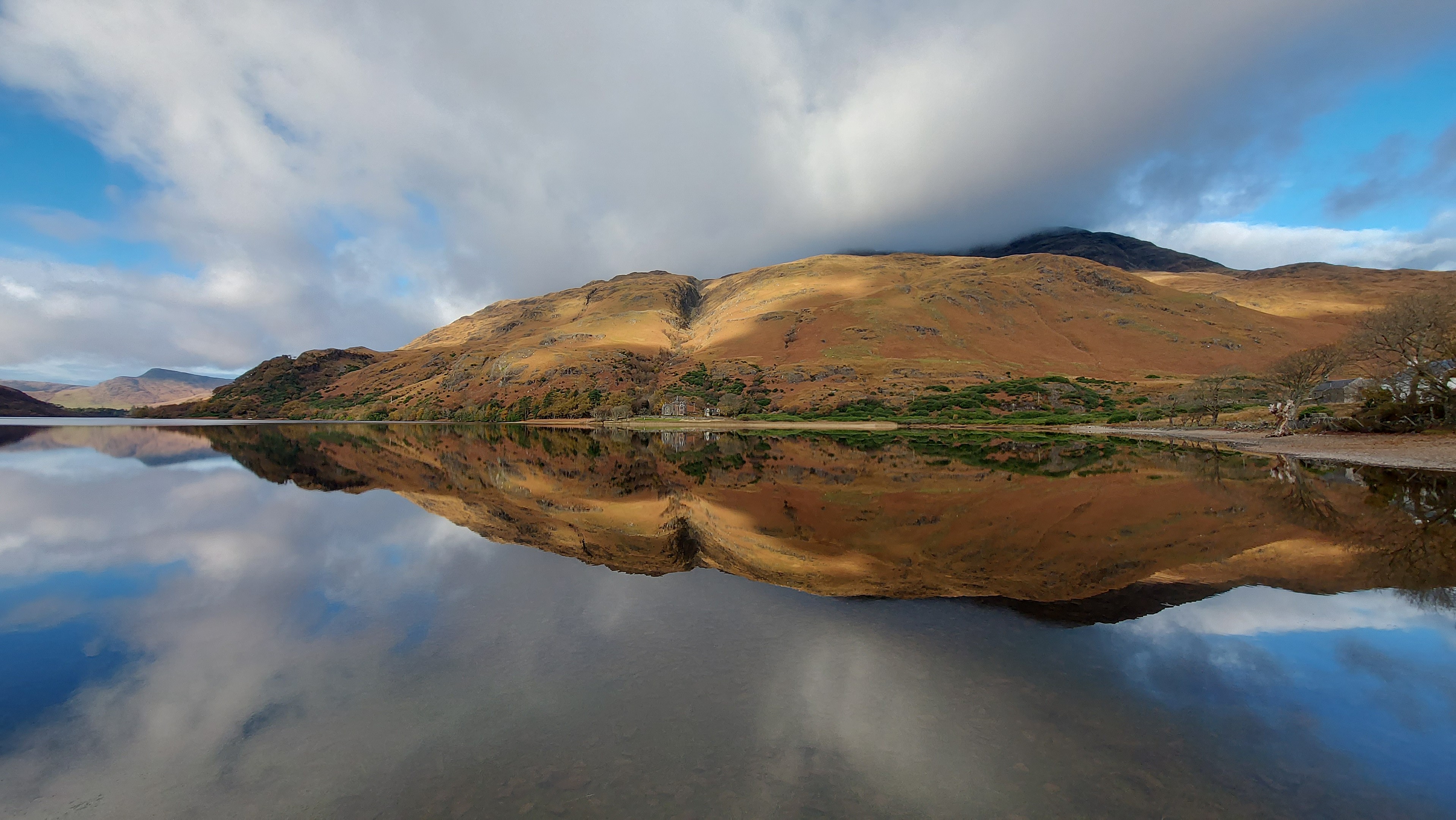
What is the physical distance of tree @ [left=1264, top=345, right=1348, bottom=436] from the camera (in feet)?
121

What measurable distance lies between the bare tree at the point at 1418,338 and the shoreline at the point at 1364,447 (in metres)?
2.69

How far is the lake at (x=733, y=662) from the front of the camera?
434 cm

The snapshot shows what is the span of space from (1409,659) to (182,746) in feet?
43.9

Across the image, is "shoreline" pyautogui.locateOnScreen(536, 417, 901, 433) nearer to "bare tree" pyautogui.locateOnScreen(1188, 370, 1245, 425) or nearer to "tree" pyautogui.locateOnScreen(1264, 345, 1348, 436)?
"bare tree" pyautogui.locateOnScreen(1188, 370, 1245, 425)

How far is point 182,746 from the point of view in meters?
4.95

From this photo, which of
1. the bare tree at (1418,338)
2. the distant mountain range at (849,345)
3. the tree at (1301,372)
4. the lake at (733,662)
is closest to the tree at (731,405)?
the distant mountain range at (849,345)

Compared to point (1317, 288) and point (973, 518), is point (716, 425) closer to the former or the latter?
point (973, 518)

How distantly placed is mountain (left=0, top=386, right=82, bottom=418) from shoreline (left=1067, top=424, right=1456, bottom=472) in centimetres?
20483

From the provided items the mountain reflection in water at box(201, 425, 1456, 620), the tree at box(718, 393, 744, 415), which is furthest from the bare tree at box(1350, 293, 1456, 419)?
the tree at box(718, 393, 744, 415)

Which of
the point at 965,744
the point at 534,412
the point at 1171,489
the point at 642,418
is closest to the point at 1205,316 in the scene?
the point at 642,418

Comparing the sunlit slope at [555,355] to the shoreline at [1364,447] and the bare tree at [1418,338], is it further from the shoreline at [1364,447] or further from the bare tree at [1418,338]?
the bare tree at [1418,338]

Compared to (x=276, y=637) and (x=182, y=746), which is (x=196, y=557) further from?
(x=182, y=746)

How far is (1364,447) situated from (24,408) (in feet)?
811

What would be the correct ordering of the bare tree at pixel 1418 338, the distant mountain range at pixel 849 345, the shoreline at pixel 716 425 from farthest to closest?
the distant mountain range at pixel 849 345
the shoreline at pixel 716 425
the bare tree at pixel 1418 338
